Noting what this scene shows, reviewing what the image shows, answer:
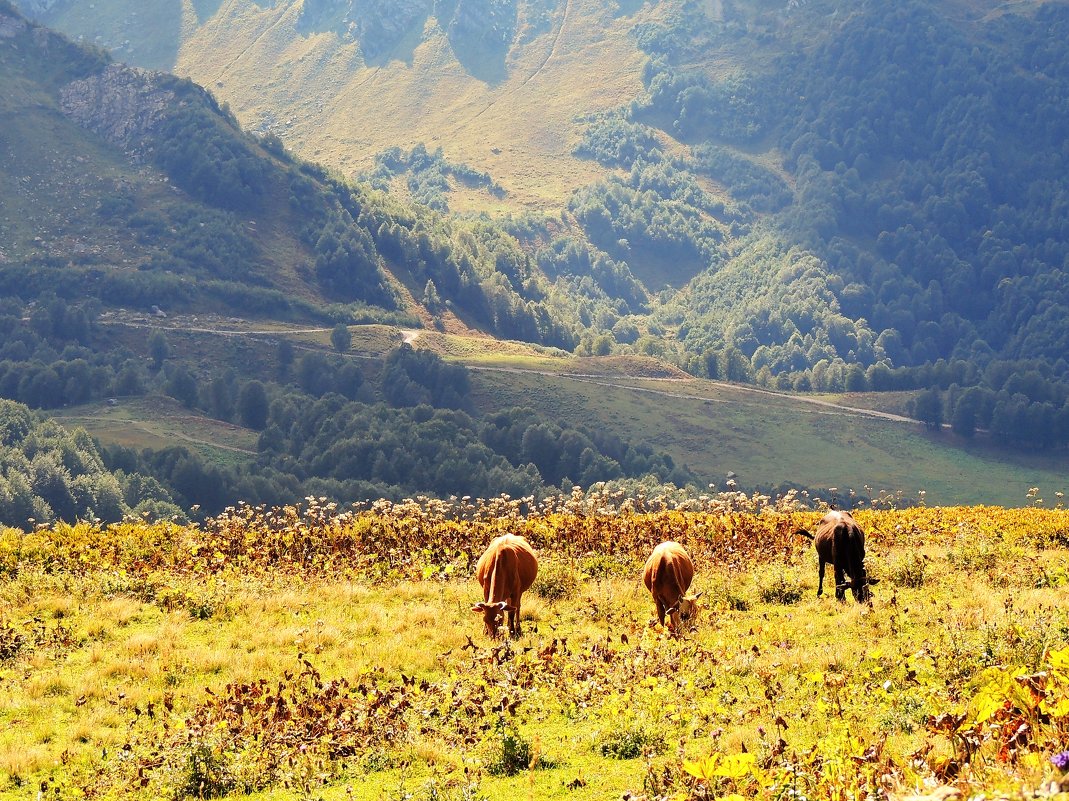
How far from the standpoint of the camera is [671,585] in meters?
20.5

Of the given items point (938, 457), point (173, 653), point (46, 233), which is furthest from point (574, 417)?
point (173, 653)

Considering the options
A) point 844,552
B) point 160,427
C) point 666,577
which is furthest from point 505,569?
point 160,427

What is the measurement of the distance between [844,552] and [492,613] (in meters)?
6.36

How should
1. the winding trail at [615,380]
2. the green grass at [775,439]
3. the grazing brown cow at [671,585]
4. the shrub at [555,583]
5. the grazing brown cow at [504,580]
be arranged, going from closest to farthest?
the grazing brown cow at [671,585] → the grazing brown cow at [504,580] → the shrub at [555,583] → the green grass at [775,439] → the winding trail at [615,380]

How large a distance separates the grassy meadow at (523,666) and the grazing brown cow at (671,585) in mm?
635

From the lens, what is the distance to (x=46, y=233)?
19688 centimetres

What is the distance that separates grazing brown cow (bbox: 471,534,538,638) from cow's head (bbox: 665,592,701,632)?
8.36ft

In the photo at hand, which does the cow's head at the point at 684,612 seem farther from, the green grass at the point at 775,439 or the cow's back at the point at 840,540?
the green grass at the point at 775,439

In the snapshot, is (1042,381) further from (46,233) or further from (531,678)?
(531,678)

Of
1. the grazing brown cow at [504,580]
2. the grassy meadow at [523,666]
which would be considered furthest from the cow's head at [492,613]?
the grassy meadow at [523,666]

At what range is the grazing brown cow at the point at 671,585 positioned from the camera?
66.2 feet

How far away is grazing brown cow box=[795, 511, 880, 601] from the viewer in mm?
21609

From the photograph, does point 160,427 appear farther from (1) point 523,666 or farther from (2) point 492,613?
(1) point 523,666

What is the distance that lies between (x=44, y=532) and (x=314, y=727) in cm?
1480
